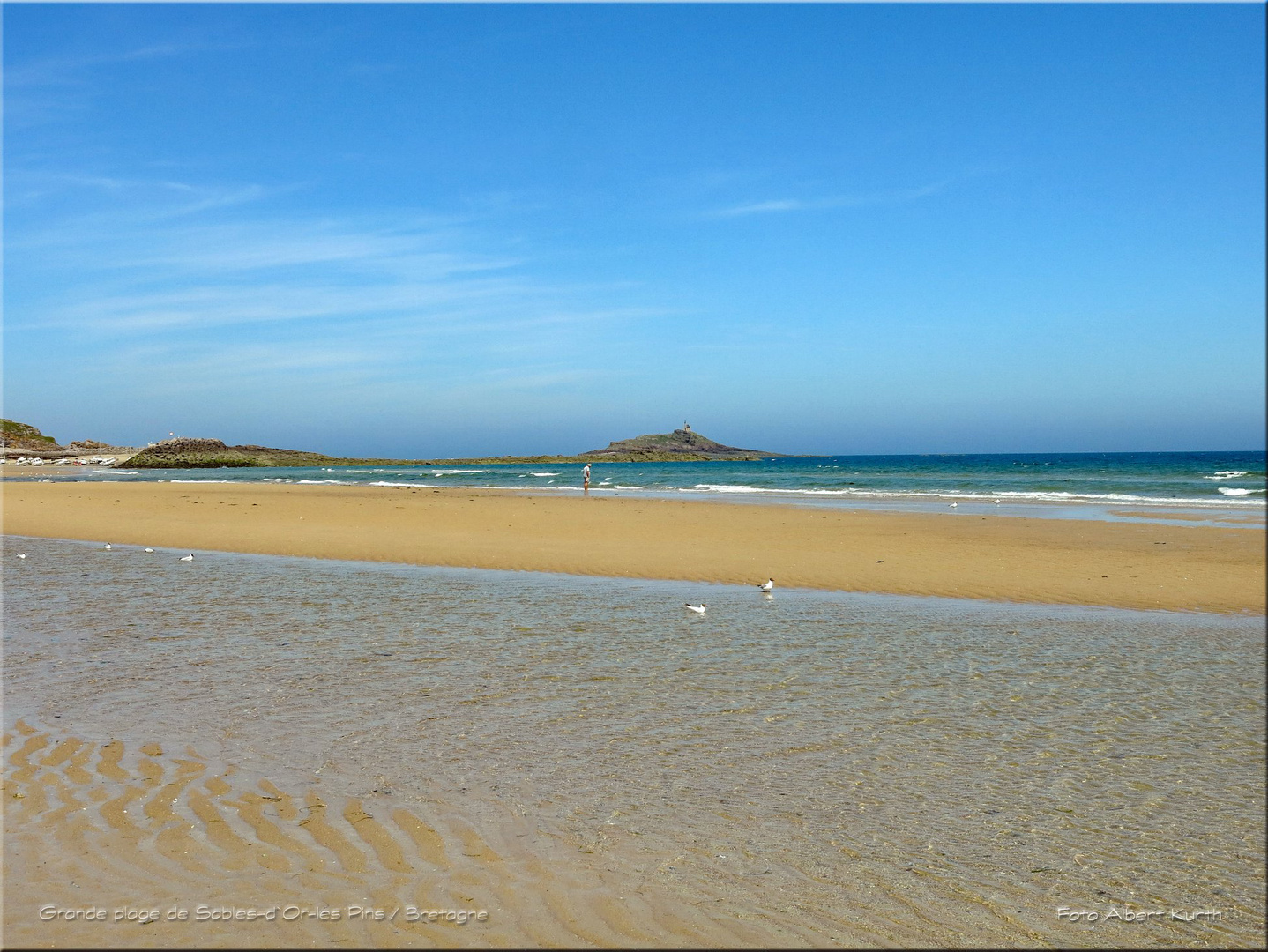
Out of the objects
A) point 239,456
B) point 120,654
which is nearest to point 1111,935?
point 120,654

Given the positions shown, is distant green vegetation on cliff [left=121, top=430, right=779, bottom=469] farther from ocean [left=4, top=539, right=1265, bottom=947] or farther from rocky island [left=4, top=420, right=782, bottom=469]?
ocean [left=4, top=539, right=1265, bottom=947]

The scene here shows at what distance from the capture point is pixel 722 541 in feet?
70.0

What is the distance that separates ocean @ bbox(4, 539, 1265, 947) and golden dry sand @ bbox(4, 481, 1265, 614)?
8.45 ft

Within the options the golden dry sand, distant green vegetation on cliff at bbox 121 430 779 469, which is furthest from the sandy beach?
distant green vegetation on cliff at bbox 121 430 779 469

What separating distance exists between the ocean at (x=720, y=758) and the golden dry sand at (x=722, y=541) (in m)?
2.58

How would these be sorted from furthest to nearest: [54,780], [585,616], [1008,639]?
[585,616], [1008,639], [54,780]

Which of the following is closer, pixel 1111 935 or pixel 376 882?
pixel 1111 935

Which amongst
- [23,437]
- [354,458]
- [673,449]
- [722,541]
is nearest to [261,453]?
[354,458]

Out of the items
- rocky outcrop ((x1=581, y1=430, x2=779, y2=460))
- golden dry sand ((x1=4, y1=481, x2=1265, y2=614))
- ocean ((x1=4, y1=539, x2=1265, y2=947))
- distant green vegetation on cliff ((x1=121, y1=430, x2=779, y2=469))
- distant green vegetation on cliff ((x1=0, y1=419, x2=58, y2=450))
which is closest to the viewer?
ocean ((x1=4, y1=539, x2=1265, y2=947))

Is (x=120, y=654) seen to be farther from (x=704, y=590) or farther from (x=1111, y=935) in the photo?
(x=1111, y=935)

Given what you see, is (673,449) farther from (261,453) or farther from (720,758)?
(720,758)

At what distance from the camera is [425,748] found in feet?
21.0

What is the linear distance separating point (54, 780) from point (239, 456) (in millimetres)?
125463

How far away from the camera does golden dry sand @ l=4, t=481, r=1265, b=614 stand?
1454 cm
